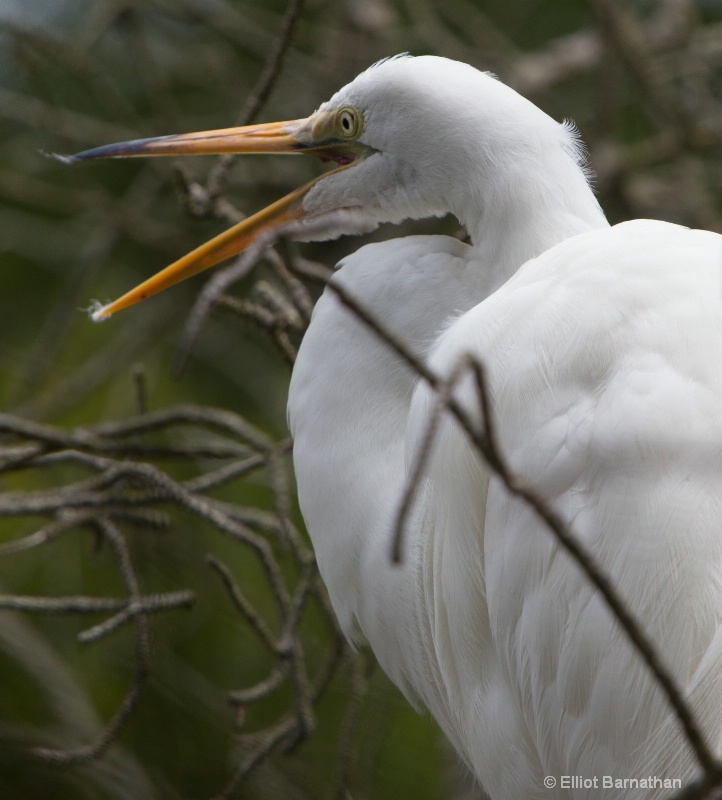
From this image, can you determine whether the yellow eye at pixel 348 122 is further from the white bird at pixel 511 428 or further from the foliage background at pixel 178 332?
the foliage background at pixel 178 332

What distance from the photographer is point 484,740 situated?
1.42 m

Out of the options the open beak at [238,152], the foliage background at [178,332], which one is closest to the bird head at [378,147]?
the open beak at [238,152]

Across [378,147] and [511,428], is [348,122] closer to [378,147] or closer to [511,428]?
[378,147]

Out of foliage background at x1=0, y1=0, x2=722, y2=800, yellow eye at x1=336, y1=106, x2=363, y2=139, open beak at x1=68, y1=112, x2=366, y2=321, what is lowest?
foliage background at x1=0, y1=0, x2=722, y2=800

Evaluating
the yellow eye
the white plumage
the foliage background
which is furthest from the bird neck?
the foliage background

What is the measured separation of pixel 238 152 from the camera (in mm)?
1584

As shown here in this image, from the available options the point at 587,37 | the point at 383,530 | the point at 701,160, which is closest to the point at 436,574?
the point at 383,530

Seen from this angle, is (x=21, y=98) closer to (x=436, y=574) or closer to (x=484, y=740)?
(x=436, y=574)

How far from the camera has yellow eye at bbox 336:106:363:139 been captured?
1582 mm

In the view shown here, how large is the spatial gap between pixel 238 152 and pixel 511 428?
0.64 m

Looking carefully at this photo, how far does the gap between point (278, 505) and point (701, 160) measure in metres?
2.48

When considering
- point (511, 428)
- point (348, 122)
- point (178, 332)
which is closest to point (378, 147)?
point (348, 122)

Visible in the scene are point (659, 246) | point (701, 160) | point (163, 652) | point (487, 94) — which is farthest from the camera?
point (701, 160)

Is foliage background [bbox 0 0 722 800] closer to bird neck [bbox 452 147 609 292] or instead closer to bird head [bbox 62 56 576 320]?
bird head [bbox 62 56 576 320]
